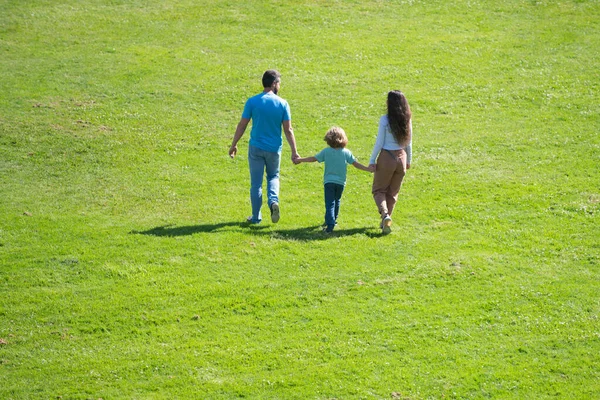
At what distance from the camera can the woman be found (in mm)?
13984

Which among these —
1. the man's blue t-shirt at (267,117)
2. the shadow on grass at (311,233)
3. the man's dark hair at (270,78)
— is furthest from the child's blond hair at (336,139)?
the shadow on grass at (311,233)

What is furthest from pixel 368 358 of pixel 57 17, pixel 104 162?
pixel 57 17

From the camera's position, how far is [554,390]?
1028 centimetres

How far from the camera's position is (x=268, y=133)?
14.5 m

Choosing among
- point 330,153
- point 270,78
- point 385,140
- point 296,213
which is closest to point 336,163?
point 330,153

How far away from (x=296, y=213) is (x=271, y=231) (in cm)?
108

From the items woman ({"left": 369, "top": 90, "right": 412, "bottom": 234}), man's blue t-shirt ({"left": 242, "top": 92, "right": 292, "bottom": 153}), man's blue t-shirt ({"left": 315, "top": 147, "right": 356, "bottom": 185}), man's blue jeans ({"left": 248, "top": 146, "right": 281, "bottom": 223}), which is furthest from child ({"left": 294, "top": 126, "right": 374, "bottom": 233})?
man's blue t-shirt ({"left": 242, "top": 92, "right": 292, "bottom": 153})

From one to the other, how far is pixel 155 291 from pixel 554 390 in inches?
243

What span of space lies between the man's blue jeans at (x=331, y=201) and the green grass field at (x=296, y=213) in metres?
0.36

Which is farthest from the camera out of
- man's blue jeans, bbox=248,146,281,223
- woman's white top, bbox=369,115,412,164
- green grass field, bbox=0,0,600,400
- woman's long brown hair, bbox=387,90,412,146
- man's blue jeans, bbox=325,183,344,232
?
Answer: man's blue jeans, bbox=248,146,281,223

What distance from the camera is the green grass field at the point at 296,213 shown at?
1080 centimetres

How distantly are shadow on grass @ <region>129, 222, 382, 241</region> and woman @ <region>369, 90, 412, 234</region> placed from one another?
0.59 m

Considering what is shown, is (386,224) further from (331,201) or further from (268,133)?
(268,133)

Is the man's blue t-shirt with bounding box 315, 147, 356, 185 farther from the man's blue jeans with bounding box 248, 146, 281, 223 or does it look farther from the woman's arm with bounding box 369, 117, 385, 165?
the man's blue jeans with bounding box 248, 146, 281, 223
